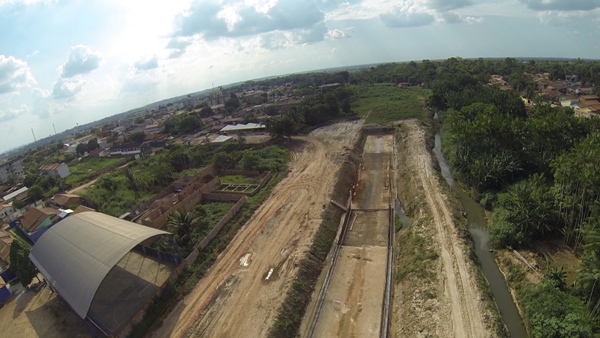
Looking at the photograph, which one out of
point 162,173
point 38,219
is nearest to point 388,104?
point 162,173

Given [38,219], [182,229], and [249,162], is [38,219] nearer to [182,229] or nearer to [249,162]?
[182,229]

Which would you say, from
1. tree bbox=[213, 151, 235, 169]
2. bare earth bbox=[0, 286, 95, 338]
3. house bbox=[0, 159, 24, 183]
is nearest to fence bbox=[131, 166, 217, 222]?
tree bbox=[213, 151, 235, 169]

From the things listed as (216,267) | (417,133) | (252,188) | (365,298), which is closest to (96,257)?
(216,267)

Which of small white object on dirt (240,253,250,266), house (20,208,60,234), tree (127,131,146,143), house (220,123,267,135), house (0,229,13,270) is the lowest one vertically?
small white object on dirt (240,253,250,266)

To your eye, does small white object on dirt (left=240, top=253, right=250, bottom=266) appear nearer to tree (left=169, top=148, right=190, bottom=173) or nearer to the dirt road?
the dirt road

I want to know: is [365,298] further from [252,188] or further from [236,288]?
[252,188]

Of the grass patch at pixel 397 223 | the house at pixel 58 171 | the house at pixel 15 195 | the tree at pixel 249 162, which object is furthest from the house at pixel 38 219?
the grass patch at pixel 397 223
